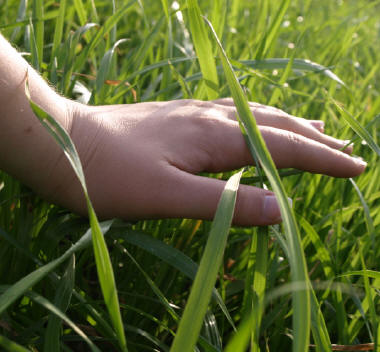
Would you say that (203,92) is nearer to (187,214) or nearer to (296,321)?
(187,214)

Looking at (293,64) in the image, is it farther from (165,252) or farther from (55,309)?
(55,309)

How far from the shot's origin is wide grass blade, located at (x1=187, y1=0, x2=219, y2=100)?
81 cm

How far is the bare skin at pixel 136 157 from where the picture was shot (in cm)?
71

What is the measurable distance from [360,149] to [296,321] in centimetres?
95

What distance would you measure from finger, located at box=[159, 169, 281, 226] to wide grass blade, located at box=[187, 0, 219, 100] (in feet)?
0.84

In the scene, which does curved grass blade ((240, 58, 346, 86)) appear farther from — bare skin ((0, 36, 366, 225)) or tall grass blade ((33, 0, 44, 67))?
tall grass blade ((33, 0, 44, 67))

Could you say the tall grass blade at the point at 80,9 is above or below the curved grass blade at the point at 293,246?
above

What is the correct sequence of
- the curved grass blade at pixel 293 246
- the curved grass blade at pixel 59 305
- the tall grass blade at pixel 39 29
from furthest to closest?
the tall grass blade at pixel 39 29, the curved grass blade at pixel 59 305, the curved grass blade at pixel 293 246

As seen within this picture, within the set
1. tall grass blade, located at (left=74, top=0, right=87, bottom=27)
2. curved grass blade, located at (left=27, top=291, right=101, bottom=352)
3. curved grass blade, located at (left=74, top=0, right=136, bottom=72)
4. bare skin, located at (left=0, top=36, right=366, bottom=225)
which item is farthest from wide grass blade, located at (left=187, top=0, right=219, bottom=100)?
curved grass blade, located at (left=27, top=291, right=101, bottom=352)

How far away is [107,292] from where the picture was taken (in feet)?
1.62

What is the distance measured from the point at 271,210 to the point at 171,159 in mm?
173

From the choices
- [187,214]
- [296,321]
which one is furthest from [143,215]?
[296,321]

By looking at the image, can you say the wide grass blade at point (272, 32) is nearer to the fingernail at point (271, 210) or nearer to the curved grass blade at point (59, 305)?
the fingernail at point (271, 210)

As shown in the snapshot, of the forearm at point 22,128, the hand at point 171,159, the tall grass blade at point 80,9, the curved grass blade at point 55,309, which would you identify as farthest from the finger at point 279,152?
the tall grass blade at point 80,9
